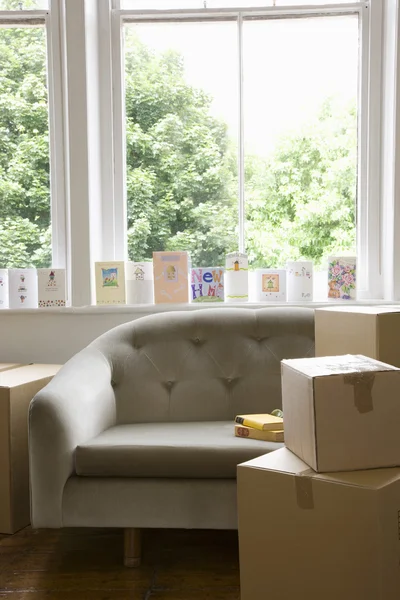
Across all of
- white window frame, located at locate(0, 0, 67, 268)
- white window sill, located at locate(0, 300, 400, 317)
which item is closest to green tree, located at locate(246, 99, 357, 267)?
white window sill, located at locate(0, 300, 400, 317)

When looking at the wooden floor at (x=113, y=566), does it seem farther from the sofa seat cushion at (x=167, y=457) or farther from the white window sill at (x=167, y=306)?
the white window sill at (x=167, y=306)

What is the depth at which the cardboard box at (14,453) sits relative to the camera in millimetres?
2645

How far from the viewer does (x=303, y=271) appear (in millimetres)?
3314

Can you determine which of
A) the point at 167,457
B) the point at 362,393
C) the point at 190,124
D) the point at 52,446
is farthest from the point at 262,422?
the point at 190,124

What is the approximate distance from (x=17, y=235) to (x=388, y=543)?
2.60m

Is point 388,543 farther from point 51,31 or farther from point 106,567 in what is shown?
point 51,31

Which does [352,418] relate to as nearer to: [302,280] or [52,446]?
[52,446]

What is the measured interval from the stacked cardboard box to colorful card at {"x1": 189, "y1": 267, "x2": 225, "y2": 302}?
1586mm

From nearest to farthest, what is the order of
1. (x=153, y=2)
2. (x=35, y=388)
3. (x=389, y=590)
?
1. (x=389, y=590)
2. (x=35, y=388)
3. (x=153, y=2)

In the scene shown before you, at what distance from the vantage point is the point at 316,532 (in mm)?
1596

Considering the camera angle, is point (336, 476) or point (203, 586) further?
point (203, 586)

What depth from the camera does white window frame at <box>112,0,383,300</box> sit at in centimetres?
343

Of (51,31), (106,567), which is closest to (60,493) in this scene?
(106,567)

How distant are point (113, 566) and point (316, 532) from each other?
1.04 meters
